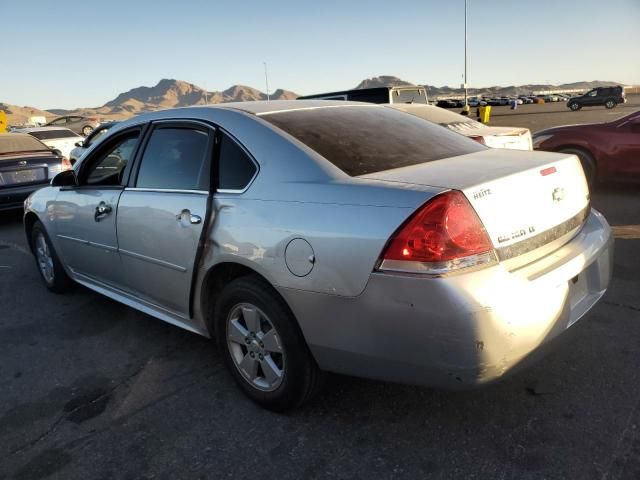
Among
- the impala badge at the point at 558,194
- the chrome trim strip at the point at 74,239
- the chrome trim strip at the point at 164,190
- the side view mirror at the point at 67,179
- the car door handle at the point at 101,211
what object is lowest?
the chrome trim strip at the point at 74,239

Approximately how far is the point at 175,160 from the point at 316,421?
173cm

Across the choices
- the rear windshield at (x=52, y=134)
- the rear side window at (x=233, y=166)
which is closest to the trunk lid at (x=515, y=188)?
the rear side window at (x=233, y=166)

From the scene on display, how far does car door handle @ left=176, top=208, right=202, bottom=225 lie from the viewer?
9.49ft

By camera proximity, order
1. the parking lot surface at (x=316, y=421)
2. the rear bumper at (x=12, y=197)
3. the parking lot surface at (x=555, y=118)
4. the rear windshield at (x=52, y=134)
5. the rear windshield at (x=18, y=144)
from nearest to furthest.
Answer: the parking lot surface at (x=316, y=421), the rear bumper at (x=12, y=197), the rear windshield at (x=18, y=144), the rear windshield at (x=52, y=134), the parking lot surface at (x=555, y=118)

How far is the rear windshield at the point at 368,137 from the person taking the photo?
2.69 metres

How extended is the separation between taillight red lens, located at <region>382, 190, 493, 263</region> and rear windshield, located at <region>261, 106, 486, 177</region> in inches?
19.5

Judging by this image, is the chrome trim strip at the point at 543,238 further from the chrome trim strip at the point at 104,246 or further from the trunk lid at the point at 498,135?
the trunk lid at the point at 498,135

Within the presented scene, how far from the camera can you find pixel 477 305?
6.72 ft

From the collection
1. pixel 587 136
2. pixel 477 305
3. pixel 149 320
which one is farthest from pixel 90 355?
pixel 587 136

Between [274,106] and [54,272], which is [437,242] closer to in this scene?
[274,106]

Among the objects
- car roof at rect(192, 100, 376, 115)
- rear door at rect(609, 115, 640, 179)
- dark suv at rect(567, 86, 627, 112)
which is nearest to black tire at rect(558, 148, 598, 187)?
rear door at rect(609, 115, 640, 179)

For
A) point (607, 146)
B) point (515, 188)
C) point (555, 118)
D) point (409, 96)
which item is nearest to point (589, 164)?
point (607, 146)

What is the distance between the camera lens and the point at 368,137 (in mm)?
3004

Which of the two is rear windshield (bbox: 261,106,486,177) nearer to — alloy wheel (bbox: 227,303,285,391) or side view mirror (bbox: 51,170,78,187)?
alloy wheel (bbox: 227,303,285,391)
